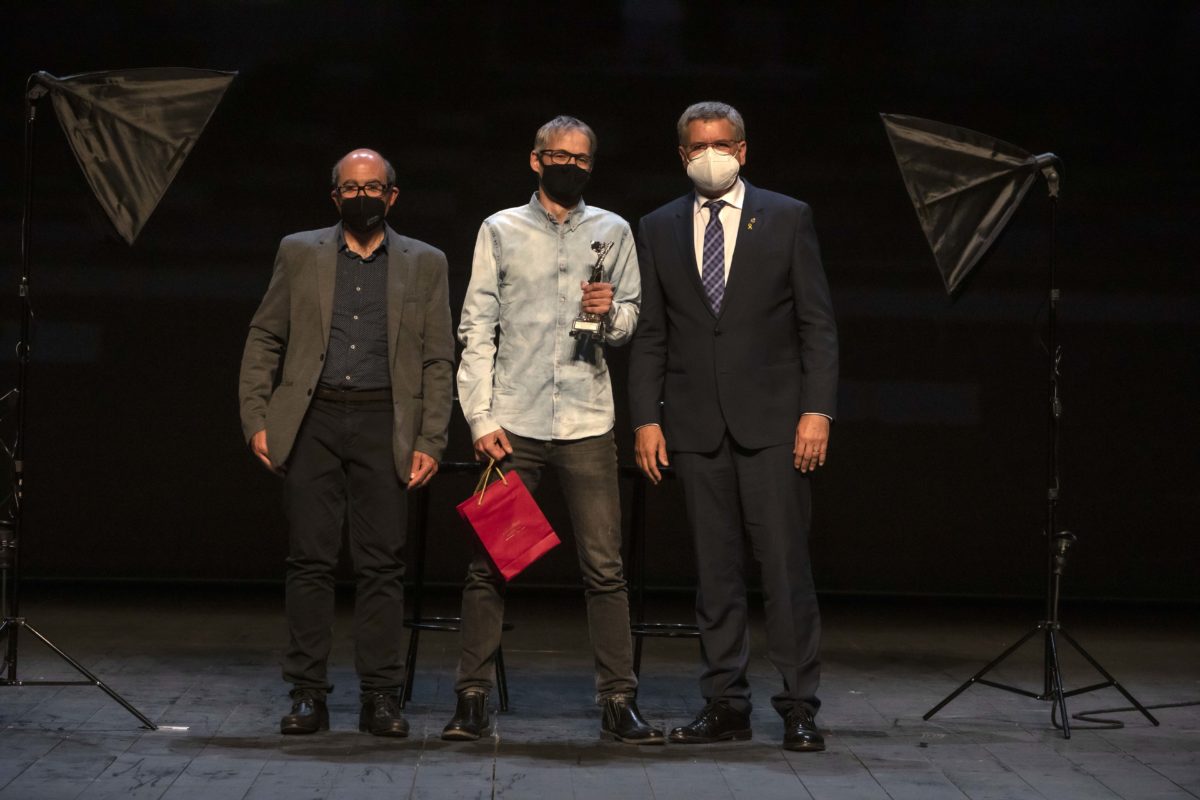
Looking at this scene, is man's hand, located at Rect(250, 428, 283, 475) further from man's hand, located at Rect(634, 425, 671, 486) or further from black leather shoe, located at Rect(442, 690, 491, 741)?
man's hand, located at Rect(634, 425, 671, 486)

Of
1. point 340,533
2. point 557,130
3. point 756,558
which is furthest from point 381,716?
point 557,130

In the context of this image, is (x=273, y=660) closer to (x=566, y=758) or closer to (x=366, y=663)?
(x=366, y=663)

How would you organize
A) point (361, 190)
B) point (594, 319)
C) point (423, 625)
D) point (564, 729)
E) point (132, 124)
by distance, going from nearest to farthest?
1. point (594, 319)
2. point (361, 190)
3. point (564, 729)
4. point (132, 124)
5. point (423, 625)

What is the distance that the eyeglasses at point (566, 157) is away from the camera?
3.87 metres

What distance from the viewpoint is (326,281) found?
396cm

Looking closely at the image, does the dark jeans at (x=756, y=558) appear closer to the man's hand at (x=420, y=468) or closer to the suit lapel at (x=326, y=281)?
the man's hand at (x=420, y=468)

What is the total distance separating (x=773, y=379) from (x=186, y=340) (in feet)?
10.0

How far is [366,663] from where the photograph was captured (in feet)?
13.0

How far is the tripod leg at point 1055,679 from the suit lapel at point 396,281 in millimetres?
1958

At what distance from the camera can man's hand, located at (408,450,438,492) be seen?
3965 millimetres

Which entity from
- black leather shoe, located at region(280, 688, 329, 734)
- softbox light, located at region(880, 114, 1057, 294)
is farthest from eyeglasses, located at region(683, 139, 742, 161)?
black leather shoe, located at region(280, 688, 329, 734)

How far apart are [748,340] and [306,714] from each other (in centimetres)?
145

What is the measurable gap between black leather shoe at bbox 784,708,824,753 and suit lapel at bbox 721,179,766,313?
1023 millimetres

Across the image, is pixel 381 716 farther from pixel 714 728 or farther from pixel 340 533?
pixel 714 728
